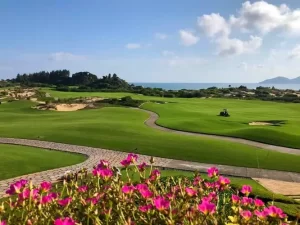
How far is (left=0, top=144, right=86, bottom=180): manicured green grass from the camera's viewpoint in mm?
17844

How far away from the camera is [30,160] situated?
19.9m

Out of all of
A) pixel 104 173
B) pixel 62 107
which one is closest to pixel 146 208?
pixel 104 173

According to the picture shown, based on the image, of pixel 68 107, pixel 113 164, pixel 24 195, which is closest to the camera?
pixel 24 195

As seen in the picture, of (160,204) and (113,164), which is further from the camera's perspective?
(113,164)

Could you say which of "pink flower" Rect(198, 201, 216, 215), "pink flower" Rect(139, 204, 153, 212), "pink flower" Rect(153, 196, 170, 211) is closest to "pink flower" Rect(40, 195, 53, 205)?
"pink flower" Rect(139, 204, 153, 212)

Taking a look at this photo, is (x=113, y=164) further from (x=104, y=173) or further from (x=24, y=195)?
(x=24, y=195)

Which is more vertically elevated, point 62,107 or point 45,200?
point 45,200

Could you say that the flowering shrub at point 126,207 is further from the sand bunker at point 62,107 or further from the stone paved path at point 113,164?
the sand bunker at point 62,107

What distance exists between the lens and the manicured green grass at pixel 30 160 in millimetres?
17844

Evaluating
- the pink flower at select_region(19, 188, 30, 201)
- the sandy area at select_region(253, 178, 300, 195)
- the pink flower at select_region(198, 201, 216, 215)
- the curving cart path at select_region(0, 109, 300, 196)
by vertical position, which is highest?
the pink flower at select_region(198, 201, 216, 215)

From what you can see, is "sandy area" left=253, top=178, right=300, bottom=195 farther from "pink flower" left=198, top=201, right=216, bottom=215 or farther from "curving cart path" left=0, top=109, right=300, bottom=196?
"pink flower" left=198, top=201, right=216, bottom=215

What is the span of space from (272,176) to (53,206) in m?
17.3

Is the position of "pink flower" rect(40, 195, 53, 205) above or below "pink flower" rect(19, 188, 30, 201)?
below

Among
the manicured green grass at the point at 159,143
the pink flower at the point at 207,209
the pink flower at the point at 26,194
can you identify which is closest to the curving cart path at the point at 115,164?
the manicured green grass at the point at 159,143
